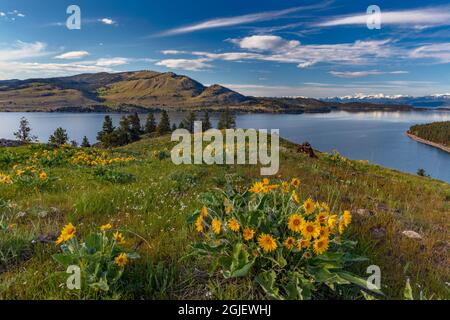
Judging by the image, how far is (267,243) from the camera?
90.8 inches

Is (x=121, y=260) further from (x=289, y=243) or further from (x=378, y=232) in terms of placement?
(x=378, y=232)

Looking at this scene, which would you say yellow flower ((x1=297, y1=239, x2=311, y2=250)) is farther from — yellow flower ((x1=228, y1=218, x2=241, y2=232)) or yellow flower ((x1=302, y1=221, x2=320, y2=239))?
yellow flower ((x1=228, y1=218, x2=241, y2=232))

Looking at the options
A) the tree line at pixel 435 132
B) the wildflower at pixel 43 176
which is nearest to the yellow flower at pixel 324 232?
the wildflower at pixel 43 176

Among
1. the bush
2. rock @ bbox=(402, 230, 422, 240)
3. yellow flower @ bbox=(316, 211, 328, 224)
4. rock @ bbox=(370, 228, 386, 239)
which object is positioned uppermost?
yellow flower @ bbox=(316, 211, 328, 224)

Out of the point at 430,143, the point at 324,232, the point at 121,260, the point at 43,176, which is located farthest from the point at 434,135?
the point at 121,260

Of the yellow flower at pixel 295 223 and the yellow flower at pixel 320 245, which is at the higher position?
the yellow flower at pixel 295 223

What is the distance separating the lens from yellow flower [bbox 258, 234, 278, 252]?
2270mm

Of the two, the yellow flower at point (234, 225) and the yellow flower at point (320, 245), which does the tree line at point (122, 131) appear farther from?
the yellow flower at point (320, 245)

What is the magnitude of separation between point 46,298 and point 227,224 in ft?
5.11

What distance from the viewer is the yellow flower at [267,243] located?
2.27 meters

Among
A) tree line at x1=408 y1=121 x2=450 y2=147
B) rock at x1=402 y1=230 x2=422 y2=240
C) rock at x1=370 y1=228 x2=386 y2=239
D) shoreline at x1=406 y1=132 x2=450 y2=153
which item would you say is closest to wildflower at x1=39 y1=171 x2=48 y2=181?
rock at x1=370 y1=228 x2=386 y2=239

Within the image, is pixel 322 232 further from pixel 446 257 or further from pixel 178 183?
pixel 178 183

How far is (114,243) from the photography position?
7.82 ft
